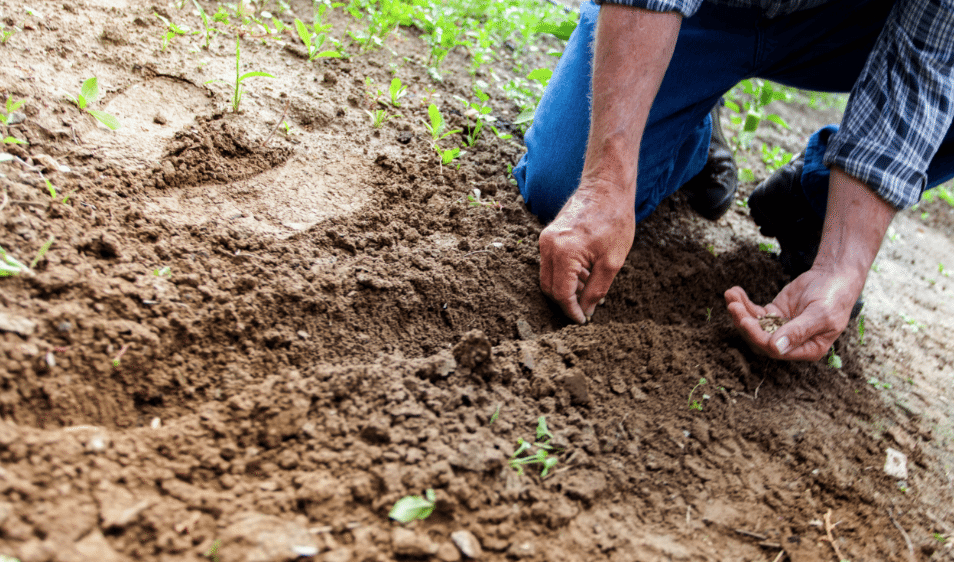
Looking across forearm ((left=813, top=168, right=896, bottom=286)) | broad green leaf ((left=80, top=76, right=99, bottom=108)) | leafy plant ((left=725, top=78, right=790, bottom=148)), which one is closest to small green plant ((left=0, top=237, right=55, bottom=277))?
broad green leaf ((left=80, top=76, right=99, bottom=108))

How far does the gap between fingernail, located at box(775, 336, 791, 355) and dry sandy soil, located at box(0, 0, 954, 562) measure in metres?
0.12

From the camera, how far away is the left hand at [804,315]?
1.60m

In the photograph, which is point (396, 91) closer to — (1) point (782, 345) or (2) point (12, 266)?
(2) point (12, 266)

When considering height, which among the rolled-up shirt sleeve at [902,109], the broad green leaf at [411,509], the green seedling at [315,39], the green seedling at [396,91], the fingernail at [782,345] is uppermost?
the rolled-up shirt sleeve at [902,109]

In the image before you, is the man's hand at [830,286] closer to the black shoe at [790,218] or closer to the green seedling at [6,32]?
the black shoe at [790,218]

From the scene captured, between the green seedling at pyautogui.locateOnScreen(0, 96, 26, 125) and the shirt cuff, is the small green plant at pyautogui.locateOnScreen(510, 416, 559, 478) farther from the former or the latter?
the green seedling at pyautogui.locateOnScreen(0, 96, 26, 125)

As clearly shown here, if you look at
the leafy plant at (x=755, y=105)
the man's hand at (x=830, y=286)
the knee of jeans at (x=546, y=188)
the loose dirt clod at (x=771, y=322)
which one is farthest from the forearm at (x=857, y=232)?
the leafy plant at (x=755, y=105)

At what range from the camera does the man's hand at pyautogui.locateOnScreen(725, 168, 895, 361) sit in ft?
5.33

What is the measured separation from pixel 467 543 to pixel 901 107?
6.12 ft

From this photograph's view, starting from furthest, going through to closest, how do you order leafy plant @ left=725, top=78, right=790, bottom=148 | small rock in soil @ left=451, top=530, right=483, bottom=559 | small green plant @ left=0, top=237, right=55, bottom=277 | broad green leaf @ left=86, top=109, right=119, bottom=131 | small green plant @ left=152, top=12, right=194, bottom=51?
leafy plant @ left=725, top=78, right=790, bottom=148 < small green plant @ left=152, top=12, right=194, bottom=51 < broad green leaf @ left=86, top=109, right=119, bottom=131 < small green plant @ left=0, top=237, right=55, bottom=277 < small rock in soil @ left=451, top=530, right=483, bottom=559

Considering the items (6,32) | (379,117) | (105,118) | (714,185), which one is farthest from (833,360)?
(6,32)

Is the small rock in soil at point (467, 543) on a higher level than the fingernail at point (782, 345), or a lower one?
lower

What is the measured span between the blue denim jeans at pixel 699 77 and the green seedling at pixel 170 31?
1412 mm

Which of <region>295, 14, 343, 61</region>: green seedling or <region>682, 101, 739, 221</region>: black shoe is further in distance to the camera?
<region>682, 101, 739, 221</region>: black shoe
